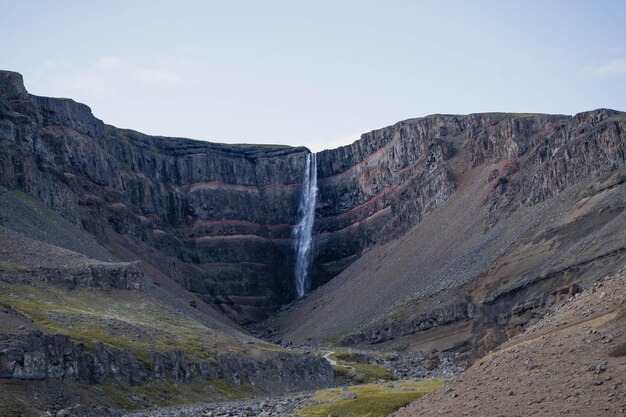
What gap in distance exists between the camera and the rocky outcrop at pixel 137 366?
69.0 metres

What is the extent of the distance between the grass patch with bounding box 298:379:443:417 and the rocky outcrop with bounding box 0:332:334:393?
62.5 ft

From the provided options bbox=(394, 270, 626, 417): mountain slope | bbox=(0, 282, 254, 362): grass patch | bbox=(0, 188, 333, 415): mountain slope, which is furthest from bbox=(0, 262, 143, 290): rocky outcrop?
bbox=(394, 270, 626, 417): mountain slope

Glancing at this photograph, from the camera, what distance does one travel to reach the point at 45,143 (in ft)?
566

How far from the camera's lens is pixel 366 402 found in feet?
209

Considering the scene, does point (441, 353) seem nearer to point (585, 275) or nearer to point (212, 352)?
point (585, 275)

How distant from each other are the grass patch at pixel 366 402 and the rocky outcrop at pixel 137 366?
19.0 metres

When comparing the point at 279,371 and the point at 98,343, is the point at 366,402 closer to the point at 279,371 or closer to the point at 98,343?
the point at 98,343

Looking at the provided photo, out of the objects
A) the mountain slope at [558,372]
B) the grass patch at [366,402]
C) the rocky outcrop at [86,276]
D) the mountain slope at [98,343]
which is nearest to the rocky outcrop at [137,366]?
the mountain slope at [98,343]

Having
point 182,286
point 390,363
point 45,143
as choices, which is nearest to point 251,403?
point 390,363

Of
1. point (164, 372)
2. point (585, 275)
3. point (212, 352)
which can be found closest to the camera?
point (164, 372)

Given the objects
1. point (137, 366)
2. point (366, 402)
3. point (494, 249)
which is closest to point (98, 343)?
point (137, 366)

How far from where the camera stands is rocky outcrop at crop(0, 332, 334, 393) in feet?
226

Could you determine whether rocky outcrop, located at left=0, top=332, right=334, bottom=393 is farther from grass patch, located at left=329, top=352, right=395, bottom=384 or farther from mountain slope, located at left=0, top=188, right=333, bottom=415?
grass patch, located at left=329, top=352, right=395, bottom=384

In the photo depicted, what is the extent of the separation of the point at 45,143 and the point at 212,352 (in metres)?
87.3
